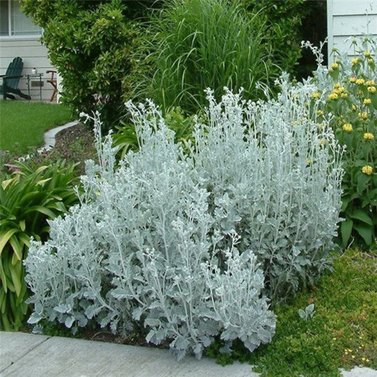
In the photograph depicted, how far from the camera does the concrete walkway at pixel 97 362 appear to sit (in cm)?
365

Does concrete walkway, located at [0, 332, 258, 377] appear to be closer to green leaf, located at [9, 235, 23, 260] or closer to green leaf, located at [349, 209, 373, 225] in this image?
green leaf, located at [9, 235, 23, 260]

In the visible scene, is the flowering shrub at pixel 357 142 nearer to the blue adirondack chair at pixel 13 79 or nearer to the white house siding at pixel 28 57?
the blue adirondack chair at pixel 13 79

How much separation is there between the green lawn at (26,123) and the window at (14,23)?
15.2 feet

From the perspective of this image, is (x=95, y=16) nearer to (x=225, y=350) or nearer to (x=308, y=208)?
(x=308, y=208)

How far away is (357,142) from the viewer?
17.0ft

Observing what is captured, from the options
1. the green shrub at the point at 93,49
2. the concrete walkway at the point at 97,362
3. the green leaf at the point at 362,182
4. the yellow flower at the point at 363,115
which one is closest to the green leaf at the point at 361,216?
the green leaf at the point at 362,182

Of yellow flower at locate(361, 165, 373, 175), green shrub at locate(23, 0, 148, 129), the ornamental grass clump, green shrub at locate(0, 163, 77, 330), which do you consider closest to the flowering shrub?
yellow flower at locate(361, 165, 373, 175)

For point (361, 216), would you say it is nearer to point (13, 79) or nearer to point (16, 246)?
point (16, 246)

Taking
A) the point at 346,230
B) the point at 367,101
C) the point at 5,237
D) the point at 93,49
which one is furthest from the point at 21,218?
the point at 93,49

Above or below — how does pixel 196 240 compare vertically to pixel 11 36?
below

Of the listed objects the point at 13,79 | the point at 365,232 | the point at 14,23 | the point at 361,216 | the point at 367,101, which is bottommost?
the point at 365,232

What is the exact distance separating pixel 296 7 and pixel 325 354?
5.31m

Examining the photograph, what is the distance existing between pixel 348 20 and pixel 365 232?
3.32m

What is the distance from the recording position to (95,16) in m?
8.27
